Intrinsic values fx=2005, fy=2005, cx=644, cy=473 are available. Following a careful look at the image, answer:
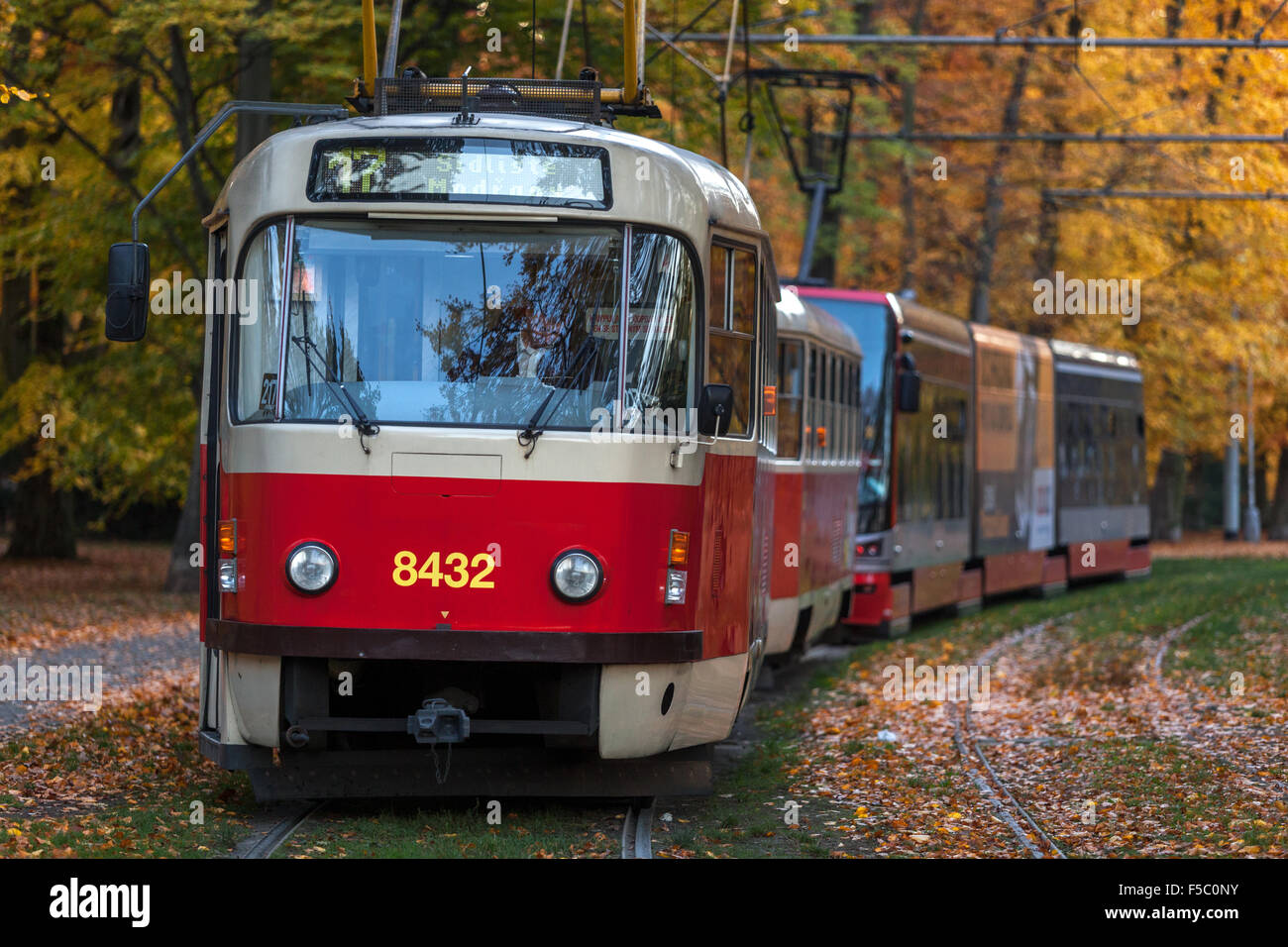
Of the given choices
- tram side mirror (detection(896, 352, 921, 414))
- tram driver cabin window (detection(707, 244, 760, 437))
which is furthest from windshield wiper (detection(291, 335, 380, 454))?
tram side mirror (detection(896, 352, 921, 414))

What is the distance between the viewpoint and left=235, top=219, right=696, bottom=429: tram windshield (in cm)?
899

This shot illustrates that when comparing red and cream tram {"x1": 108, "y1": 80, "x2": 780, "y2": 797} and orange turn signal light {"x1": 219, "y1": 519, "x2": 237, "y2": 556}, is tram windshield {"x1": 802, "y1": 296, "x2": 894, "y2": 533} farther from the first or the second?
orange turn signal light {"x1": 219, "y1": 519, "x2": 237, "y2": 556}

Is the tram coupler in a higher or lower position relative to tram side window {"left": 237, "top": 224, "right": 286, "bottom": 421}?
lower

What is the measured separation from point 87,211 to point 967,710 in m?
15.2

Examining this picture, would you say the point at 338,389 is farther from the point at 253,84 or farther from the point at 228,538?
the point at 253,84

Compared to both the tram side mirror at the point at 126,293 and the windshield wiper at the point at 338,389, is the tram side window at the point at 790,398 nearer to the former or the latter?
the windshield wiper at the point at 338,389

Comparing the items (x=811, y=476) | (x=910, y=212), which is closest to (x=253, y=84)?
(x=811, y=476)

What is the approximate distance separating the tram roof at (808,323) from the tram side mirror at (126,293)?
582cm

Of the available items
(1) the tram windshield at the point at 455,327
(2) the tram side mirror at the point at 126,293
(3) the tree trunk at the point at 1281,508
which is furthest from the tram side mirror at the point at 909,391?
(3) the tree trunk at the point at 1281,508

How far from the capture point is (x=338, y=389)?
9.01 m

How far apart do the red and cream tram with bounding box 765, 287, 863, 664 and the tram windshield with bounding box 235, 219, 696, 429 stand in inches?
184

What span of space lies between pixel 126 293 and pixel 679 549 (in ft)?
9.18
